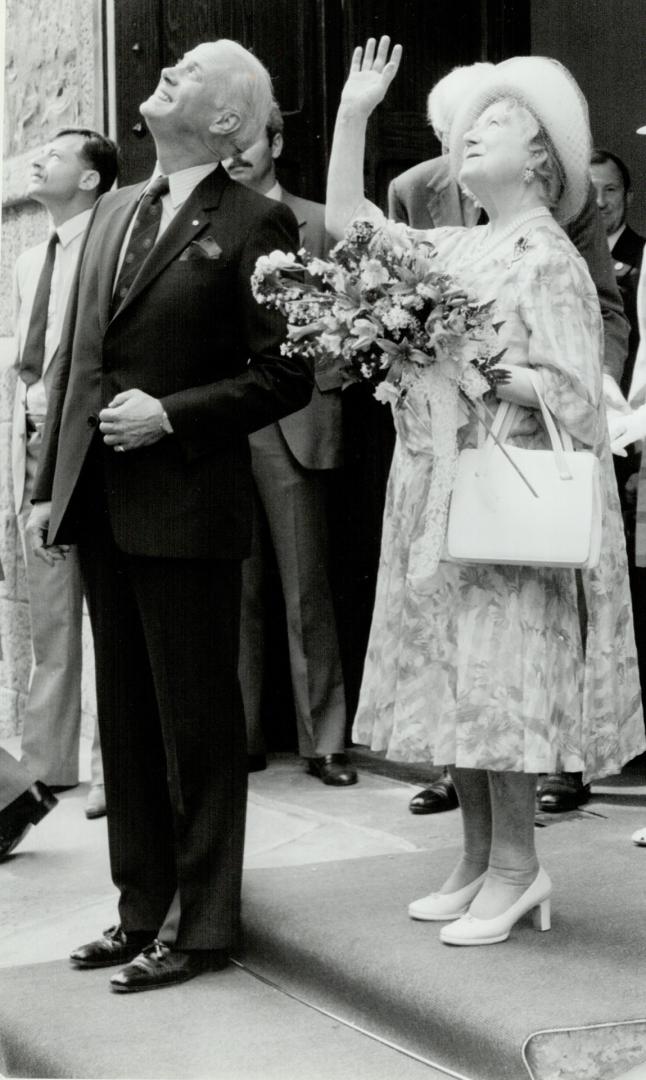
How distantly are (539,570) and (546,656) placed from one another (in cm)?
17

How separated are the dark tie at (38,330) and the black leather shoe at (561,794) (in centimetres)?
226

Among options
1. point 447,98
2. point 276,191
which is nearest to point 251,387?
point 447,98

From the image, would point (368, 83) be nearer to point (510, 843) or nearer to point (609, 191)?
point (510, 843)

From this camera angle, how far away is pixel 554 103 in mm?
3346

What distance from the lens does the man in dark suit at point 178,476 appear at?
344 centimetres

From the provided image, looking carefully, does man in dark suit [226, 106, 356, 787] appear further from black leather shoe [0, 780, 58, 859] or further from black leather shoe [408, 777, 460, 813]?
black leather shoe [0, 780, 58, 859]

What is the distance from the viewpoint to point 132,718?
143 inches

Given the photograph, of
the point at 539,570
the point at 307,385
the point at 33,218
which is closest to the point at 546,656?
the point at 539,570

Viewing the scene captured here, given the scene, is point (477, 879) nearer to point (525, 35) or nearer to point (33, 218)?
point (525, 35)

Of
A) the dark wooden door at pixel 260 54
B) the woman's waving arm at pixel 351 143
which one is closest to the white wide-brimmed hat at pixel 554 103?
the woman's waving arm at pixel 351 143

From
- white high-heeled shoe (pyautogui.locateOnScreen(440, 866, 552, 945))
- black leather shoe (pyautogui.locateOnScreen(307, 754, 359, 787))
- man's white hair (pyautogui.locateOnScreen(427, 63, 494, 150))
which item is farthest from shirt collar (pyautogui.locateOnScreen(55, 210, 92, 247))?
white high-heeled shoe (pyautogui.locateOnScreen(440, 866, 552, 945))

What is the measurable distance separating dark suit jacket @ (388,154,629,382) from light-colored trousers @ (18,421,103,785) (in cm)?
153

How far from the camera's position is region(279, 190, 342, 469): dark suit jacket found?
209 inches

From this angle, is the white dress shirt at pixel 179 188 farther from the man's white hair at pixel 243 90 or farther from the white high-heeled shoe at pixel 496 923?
the white high-heeled shoe at pixel 496 923
